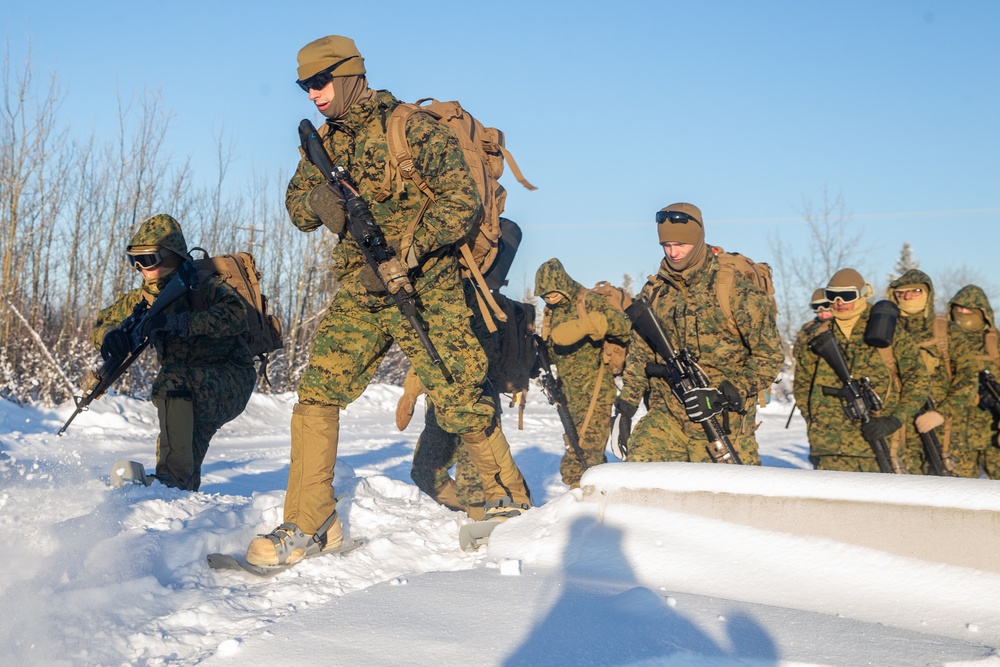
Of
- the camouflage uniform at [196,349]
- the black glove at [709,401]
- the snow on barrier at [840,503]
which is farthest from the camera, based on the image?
the camouflage uniform at [196,349]

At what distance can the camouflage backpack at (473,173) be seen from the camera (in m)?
3.65

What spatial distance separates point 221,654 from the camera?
8.14 feet

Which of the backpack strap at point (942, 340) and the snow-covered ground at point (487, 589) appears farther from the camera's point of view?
the backpack strap at point (942, 340)

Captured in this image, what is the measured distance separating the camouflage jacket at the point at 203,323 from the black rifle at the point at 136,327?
0.09m

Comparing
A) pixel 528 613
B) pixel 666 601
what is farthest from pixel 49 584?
pixel 666 601

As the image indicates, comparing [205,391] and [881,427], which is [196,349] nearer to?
[205,391]

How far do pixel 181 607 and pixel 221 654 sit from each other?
0.55m

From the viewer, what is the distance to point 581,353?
7102mm

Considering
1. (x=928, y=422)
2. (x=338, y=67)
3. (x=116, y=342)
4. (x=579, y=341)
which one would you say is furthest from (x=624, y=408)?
(x=338, y=67)

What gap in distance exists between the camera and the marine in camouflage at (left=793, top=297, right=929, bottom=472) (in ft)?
18.0

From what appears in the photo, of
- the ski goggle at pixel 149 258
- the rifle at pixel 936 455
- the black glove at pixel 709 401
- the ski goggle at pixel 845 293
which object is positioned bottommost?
the rifle at pixel 936 455

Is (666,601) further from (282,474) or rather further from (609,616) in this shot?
(282,474)

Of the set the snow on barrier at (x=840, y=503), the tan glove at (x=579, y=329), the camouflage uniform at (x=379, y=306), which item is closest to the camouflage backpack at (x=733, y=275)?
the snow on barrier at (x=840, y=503)

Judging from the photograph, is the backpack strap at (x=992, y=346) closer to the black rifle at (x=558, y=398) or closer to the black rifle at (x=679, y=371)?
the black rifle at (x=558, y=398)
